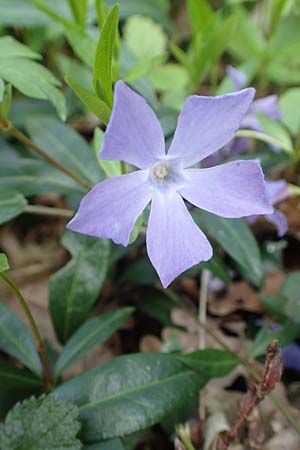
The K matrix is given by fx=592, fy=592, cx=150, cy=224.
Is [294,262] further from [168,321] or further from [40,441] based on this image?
[40,441]

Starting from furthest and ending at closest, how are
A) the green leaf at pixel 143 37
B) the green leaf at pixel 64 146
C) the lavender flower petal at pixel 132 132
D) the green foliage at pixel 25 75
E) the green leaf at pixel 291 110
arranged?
the green leaf at pixel 143 37, the green leaf at pixel 291 110, the green leaf at pixel 64 146, the green foliage at pixel 25 75, the lavender flower petal at pixel 132 132

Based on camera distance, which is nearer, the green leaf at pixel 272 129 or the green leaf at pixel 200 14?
the green leaf at pixel 272 129

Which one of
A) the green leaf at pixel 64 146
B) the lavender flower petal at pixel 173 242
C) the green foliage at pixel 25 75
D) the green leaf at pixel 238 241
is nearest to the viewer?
the lavender flower petal at pixel 173 242

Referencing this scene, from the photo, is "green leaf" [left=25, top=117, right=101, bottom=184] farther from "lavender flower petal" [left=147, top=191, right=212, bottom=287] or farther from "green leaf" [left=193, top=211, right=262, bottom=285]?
"lavender flower petal" [left=147, top=191, right=212, bottom=287]

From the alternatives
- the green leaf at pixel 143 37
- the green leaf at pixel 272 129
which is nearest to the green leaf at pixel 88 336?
the green leaf at pixel 272 129

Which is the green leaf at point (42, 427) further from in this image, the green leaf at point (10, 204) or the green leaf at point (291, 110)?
the green leaf at point (291, 110)

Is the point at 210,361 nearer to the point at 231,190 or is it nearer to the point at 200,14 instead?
the point at 231,190

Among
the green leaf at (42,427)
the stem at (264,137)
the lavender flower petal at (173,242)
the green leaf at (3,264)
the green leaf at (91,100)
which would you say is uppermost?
the green leaf at (91,100)
